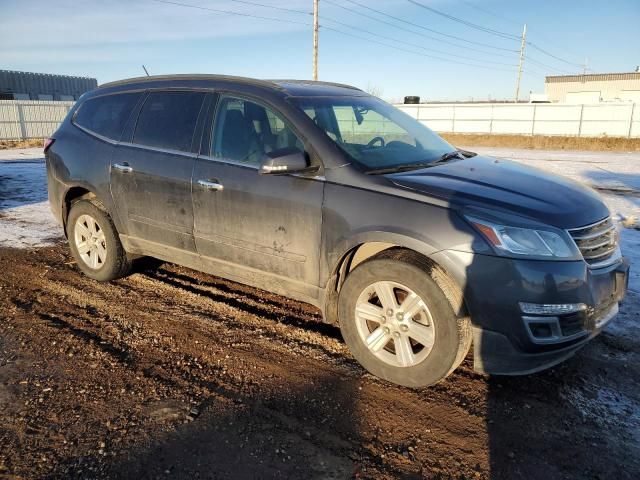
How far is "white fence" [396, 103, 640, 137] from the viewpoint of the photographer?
29266 millimetres

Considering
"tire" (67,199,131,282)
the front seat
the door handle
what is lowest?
"tire" (67,199,131,282)

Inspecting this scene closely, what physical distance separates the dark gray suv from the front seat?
1cm

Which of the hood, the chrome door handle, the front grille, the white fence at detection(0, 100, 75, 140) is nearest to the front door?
the chrome door handle

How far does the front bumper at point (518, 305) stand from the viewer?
2.70 m

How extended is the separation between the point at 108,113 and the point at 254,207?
7.25 ft

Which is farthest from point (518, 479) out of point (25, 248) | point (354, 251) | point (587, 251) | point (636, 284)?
point (25, 248)

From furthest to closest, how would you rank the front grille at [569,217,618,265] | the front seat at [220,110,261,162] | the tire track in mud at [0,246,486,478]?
the front seat at [220,110,261,162], the front grille at [569,217,618,265], the tire track in mud at [0,246,486,478]

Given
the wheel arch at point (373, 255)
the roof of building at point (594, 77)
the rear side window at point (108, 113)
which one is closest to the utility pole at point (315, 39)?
the rear side window at point (108, 113)

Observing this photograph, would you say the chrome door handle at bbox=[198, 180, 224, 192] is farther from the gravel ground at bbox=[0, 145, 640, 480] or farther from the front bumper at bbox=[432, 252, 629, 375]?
the front bumper at bbox=[432, 252, 629, 375]

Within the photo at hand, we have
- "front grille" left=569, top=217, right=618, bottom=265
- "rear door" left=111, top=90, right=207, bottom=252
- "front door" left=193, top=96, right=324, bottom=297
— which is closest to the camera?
Answer: "front grille" left=569, top=217, right=618, bottom=265

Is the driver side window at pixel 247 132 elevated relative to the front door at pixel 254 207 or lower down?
elevated

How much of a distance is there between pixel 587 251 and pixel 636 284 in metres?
2.45

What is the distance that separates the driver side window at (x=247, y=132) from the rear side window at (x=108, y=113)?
1.20 meters

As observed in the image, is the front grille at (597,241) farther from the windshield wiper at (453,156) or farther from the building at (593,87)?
the building at (593,87)
